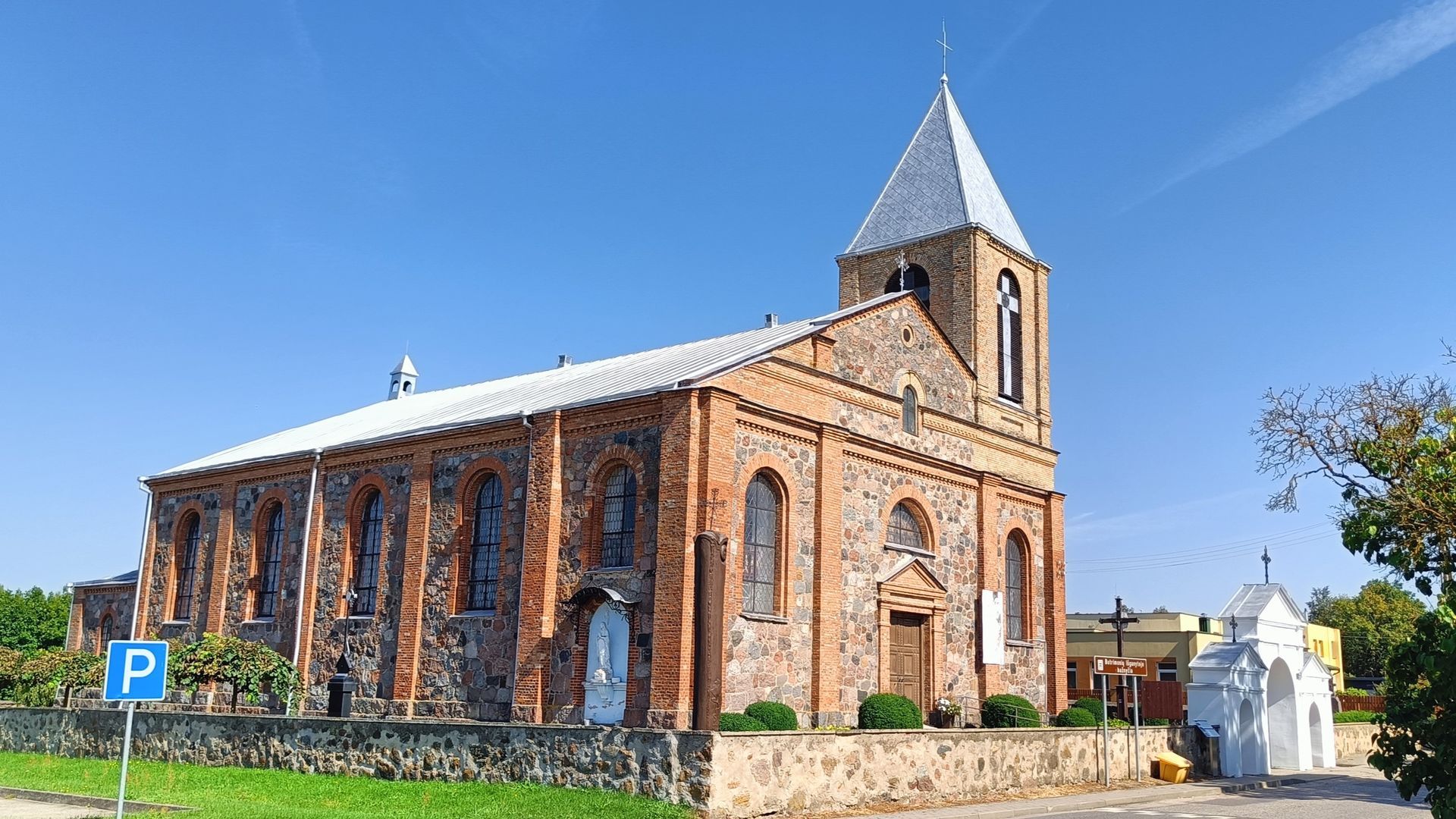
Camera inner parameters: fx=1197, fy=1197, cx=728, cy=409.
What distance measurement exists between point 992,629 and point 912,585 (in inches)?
130

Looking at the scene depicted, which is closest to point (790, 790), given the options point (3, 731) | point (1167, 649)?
point (3, 731)

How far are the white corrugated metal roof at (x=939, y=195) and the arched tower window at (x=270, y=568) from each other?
17655mm

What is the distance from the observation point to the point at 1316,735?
36938mm

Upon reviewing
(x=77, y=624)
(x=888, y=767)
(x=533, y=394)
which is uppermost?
(x=533, y=394)

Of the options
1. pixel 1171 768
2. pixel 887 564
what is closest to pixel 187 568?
pixel 887 564

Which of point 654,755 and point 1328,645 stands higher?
point 1328,645

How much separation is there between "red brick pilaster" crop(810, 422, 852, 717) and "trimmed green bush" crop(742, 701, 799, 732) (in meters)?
1.62

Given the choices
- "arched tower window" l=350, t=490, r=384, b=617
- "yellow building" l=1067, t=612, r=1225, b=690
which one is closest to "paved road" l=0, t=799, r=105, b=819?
"arched tower window" l=350, t=490, r=384, b=617

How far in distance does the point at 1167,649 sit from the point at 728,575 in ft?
120

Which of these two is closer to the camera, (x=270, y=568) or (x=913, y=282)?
(x=270, y=568)

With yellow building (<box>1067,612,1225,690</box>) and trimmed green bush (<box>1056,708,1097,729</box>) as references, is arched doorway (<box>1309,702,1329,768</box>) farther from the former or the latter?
yellow building (<box>1067,612,1225,690</box>)

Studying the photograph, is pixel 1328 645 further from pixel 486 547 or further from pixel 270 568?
pixel 270 568

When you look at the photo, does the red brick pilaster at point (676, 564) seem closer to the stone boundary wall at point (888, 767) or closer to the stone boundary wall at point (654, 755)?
the stone boundary wall at point (654, 755)

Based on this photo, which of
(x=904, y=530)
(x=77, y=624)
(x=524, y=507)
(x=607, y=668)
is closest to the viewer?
(x=607, y=668)
